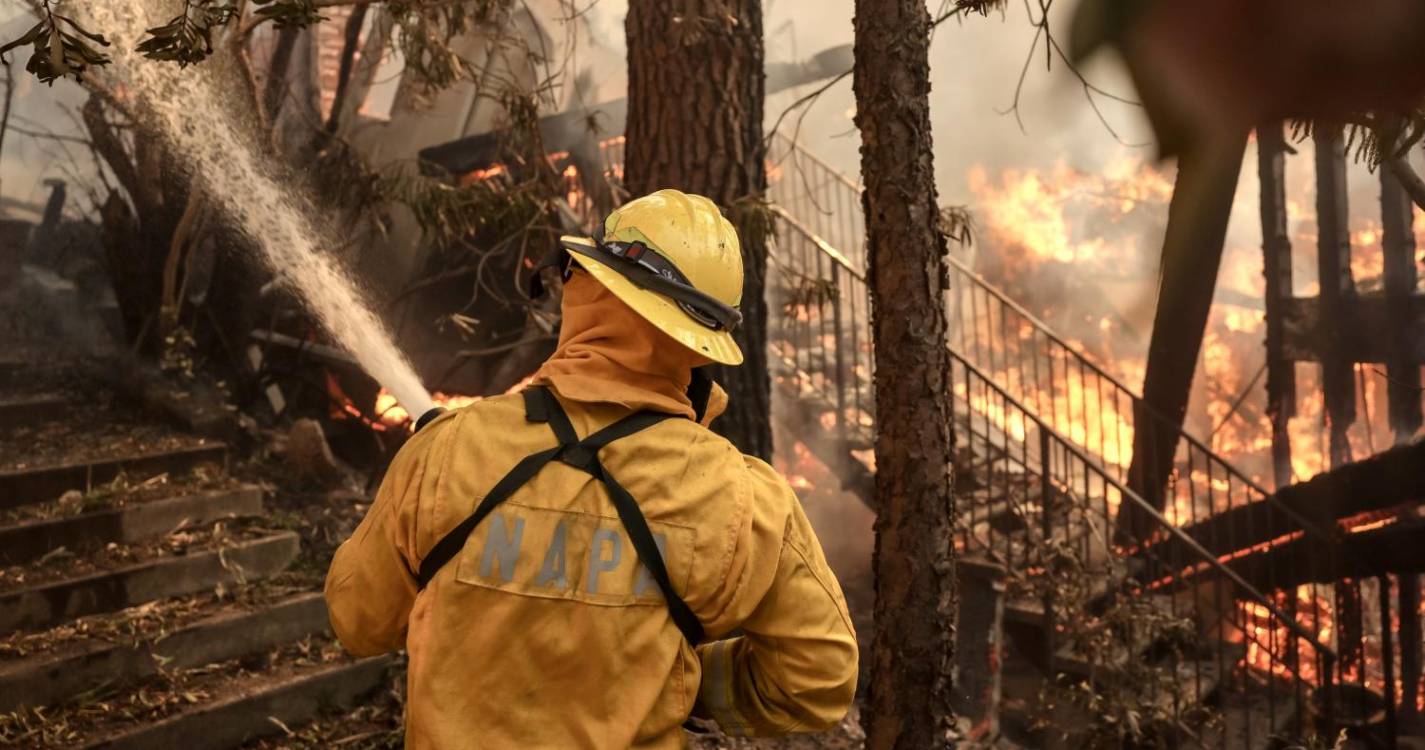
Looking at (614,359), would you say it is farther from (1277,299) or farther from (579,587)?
(1277,299)

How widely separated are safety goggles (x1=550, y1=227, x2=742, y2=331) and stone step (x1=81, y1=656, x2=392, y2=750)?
318 cm

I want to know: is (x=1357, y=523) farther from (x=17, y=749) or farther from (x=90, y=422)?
(x=90, y=422)

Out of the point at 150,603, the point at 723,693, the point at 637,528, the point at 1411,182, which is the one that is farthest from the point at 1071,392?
the point at 637,528

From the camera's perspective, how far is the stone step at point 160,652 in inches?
157

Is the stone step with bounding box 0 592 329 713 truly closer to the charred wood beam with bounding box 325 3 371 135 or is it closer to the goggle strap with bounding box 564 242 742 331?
the goggle strap with bounding box 564 242 742 331

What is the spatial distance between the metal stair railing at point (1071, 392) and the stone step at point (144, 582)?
3.48 meters

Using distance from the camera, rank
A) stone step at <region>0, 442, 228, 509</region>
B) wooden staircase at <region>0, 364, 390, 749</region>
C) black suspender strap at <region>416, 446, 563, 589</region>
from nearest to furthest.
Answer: black suspender strap at <region>416, 446, 563, 589</region> → wooden staircase at <region>0, 364, 390, 749</region> → stone step at <region>0, 442, 228, 509</region>

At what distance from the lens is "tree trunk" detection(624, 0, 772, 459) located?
493cm

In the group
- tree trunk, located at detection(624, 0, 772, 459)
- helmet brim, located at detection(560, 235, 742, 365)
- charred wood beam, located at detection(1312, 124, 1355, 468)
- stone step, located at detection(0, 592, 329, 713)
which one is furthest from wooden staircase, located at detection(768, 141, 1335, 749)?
helmet brim, located at detection(560, 235, 742, 365)

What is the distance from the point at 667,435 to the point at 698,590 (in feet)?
1.04

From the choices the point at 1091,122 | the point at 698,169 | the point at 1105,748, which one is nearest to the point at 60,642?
the point at 698,169

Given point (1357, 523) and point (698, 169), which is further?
point (1357, 523)

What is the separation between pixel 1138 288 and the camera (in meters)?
10.6

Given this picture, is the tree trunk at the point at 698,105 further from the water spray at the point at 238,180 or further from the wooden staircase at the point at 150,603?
the wooden staircase at the point at 150,603
